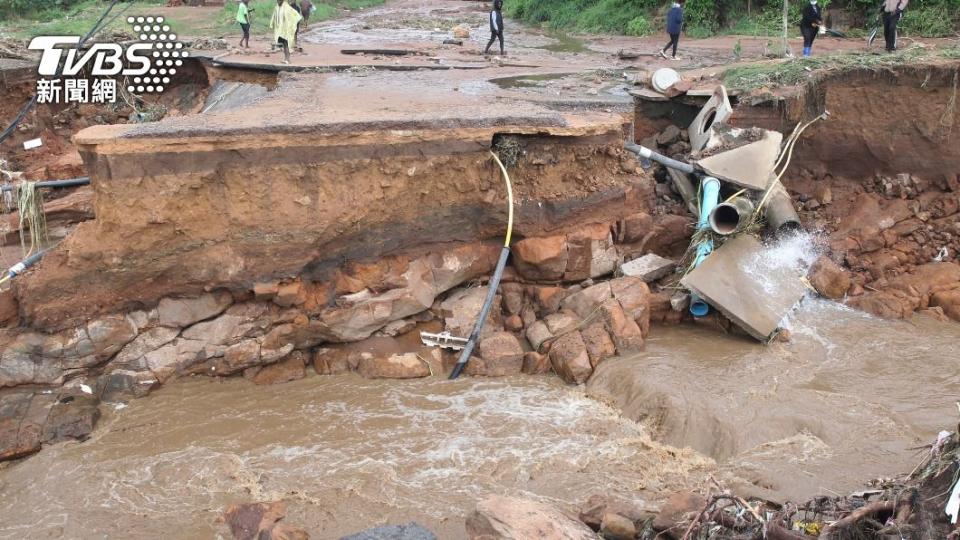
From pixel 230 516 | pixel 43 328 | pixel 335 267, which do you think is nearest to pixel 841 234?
pixel 335 267

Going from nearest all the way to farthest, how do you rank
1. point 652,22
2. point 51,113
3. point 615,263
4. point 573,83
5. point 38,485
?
point 38,485
point 615,263
point 573,83
point 51,113
point 652,22

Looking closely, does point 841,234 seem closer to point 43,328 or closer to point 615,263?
point 615,263

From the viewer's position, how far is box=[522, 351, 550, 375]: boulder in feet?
23.4

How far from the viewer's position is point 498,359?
7109mm

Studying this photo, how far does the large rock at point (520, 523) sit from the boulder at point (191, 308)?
3.75 metres

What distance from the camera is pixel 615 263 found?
815cm

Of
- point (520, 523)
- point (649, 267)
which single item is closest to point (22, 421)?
point (520, 523)

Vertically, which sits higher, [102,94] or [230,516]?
[102,94]

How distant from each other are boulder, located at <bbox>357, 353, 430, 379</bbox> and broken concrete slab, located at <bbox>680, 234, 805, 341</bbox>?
2.79 metres

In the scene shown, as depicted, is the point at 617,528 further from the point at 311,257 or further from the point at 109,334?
the point at 109,334

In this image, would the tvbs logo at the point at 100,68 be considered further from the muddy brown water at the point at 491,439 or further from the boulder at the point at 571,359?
the boulder at the point at 571,359

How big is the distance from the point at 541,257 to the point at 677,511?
374 centimetres

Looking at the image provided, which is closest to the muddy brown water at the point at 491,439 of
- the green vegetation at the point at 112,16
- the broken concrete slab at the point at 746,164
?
the broken concrete slab at the point at 746,164

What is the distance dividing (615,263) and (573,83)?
144 inches
